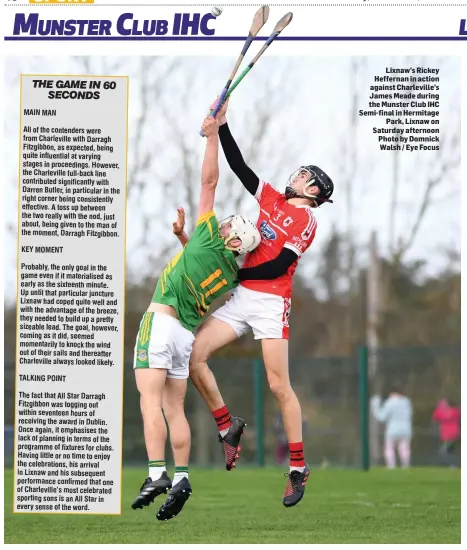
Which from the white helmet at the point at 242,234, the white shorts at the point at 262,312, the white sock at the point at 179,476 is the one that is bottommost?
the white sock at the point at 179,476

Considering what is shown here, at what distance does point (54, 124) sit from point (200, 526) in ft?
12.0

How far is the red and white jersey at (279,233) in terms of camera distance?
9.62m

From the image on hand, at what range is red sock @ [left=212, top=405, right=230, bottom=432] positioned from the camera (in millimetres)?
9938

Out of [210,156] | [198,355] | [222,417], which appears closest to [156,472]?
[222,417]

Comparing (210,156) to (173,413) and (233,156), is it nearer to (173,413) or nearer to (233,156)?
(233,156)

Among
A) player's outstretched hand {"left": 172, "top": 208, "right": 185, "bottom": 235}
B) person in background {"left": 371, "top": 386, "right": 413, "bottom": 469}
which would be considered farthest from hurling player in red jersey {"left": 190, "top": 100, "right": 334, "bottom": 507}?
person in background {"left": 371, "top": 386, "right": 413, "bottom": 469}

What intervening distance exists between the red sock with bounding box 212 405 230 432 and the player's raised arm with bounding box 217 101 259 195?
1710 mm

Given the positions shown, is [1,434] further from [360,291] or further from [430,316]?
[430,316]

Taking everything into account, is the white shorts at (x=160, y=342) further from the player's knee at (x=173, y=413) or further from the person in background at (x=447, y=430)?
the person in background at (x=447, y=430)

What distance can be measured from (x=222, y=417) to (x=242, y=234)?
157 centimetres

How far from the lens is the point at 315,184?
9680 mm

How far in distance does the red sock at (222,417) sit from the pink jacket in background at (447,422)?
13036 mm

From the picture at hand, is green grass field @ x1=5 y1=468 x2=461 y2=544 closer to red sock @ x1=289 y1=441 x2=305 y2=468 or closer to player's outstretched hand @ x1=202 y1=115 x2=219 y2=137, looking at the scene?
red sock @ x1=289 y1=441 x2=305 y2=468

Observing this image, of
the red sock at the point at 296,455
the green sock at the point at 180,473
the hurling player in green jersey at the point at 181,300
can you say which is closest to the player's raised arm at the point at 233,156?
the hurling player in green jersey at the point at 181,300
